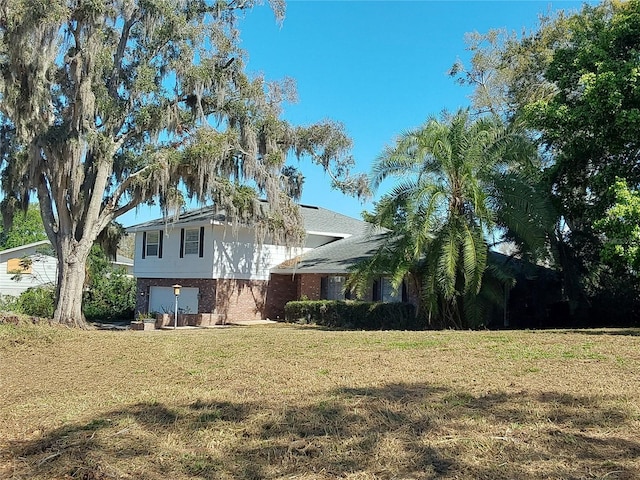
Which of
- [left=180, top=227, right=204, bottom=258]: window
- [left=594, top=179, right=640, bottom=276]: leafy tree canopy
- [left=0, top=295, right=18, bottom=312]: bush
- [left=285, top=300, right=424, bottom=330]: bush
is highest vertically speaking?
[left=180, top=227, right=204, bottom=258]: window

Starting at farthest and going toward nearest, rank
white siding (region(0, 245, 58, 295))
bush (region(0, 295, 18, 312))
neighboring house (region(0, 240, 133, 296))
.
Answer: white siding (region(0, 245, 58, 295)), neighboring house (region(0, 240, 133, 296)), bush (region(0, 295, 18, 312))

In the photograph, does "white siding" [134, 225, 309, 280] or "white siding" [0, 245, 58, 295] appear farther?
"white siding" [0, 245, 58, 295]

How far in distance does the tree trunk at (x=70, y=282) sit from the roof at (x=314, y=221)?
19.5ft

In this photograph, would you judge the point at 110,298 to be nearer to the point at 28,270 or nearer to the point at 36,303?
the point at 36,303

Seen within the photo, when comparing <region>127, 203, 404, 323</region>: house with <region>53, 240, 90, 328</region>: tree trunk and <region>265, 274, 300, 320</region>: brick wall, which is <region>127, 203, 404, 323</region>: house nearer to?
<region>265, 274, 300, 320</region>: brick wall

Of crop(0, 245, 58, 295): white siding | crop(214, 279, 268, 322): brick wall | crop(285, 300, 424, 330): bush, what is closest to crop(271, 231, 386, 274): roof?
crop(214, 279, 268, 322): brick wall

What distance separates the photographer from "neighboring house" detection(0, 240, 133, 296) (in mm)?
31648

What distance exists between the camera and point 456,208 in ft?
51.8

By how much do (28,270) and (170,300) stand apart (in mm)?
11213

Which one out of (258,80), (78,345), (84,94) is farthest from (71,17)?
(78,345)

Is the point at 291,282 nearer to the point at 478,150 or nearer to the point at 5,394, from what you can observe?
the point at 478,150

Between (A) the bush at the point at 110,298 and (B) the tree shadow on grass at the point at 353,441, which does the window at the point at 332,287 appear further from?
(B) the tree shadow on grass at the point at 353,441

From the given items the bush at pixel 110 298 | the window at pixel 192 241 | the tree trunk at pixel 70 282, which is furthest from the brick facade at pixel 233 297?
the tree trunk at pixel 70 282

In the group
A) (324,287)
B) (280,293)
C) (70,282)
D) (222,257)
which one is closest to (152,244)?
(222,257)
